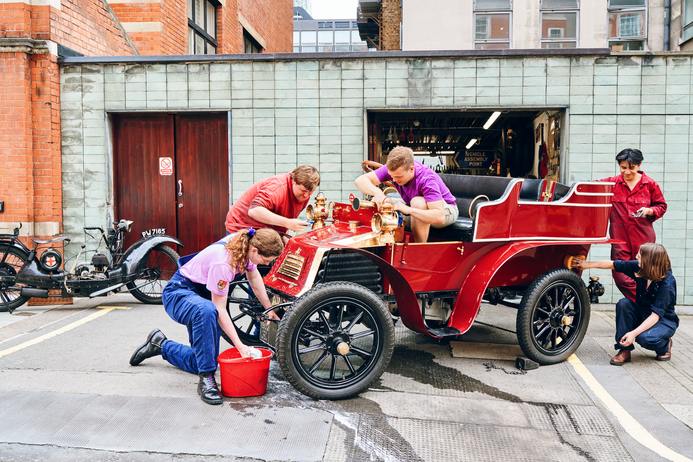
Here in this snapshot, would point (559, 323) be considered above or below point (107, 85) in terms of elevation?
below

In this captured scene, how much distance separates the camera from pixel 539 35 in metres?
11.2

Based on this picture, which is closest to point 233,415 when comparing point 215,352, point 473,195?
point 215,352

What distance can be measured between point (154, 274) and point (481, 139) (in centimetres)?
799

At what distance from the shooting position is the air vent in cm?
404

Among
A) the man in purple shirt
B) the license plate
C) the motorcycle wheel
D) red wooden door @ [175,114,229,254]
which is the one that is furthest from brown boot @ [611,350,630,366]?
the license plate

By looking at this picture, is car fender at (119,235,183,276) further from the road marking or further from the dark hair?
the dark hair

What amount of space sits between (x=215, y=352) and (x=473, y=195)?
322 centimetres

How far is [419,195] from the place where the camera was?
450cm

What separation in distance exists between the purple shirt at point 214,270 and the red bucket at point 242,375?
501 mm

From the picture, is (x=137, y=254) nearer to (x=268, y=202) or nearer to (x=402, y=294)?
(x=268, y=202)

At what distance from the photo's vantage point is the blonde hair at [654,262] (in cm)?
469

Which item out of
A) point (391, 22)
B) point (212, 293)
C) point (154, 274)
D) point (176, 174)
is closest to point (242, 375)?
point (212, 293)

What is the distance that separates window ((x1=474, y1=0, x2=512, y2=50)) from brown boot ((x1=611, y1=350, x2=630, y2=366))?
8.02 meters

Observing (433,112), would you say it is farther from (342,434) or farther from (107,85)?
(342,434)
